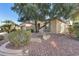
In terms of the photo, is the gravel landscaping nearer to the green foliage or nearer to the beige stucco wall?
the beige stucco wall

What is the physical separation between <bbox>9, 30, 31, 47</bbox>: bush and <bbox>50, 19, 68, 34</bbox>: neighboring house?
36 centimetres

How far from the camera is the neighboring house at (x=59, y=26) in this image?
2.72 metres

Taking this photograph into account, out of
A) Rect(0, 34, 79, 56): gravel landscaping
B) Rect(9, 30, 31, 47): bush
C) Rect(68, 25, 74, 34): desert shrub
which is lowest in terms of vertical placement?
Rect(0, 34, 79, 56): gravel landscaping

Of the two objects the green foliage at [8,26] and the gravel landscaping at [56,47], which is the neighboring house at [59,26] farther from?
the green foliage at [8,26]

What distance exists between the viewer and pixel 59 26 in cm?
273

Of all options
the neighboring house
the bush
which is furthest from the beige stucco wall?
the bush

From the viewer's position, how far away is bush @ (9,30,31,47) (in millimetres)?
2662

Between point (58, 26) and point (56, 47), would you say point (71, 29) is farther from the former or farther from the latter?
point (56, 47)

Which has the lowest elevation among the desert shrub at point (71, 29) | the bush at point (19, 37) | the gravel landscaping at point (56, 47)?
the gravel landscaping at point (56, 47)

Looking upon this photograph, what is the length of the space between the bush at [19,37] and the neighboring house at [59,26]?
36 cm

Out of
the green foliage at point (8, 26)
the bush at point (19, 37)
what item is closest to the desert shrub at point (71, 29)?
the bush at point (19, 37)

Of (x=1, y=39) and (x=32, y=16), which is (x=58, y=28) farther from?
(x=1, y=39)

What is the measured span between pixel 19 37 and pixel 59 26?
592mm

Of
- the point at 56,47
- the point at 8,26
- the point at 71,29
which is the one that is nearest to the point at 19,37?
the point at 8,26
